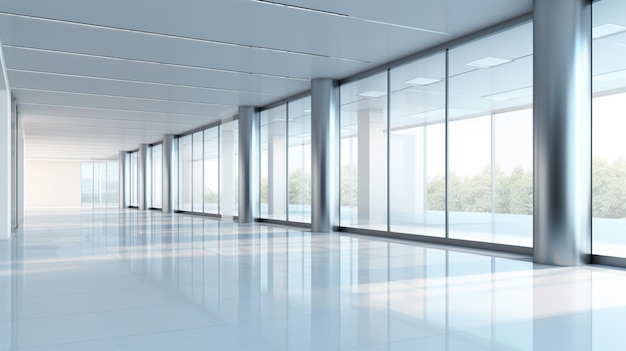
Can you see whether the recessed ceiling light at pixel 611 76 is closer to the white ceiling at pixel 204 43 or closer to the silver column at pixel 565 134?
the white ceiling at pixel 204 43

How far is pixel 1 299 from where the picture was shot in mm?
5863

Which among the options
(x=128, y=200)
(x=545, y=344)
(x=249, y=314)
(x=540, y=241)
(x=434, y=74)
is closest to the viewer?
(x=545, y=344)

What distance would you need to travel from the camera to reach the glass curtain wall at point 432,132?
13.4m

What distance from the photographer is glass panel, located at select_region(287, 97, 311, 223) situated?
18719 mm

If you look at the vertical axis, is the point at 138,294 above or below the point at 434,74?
below

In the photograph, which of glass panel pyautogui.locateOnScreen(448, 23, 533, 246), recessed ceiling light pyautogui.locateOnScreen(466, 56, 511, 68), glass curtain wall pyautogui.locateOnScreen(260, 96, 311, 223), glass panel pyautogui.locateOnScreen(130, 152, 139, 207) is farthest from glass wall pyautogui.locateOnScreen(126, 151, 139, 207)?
recessed ceiling light pyautogui.locateOnScreen(466, 56, 511, 68)

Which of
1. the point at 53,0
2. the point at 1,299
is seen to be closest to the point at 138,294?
the point at 1,299

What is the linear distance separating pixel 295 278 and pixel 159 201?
94.2 ft

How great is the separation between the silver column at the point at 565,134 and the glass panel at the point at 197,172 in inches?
834

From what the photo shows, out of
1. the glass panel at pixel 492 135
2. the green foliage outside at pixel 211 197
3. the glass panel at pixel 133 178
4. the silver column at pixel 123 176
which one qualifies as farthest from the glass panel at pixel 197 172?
the silver column at pixel 123 176

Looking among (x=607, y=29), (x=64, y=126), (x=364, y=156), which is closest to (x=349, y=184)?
(x=364, y=156)

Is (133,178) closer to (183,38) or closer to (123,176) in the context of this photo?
(123,176)

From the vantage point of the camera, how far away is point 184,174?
29.9 meters

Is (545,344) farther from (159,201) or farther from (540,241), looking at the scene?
(159,201)
